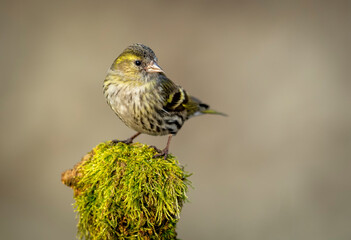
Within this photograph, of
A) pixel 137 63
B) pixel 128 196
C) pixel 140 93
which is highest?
pixel 137 63

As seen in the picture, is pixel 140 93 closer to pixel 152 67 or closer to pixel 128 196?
pixel 152 67

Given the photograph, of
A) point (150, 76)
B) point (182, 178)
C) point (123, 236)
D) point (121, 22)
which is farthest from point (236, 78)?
point (123, 236)

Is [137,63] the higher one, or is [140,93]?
[137,63]

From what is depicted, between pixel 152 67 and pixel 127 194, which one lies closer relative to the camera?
pixel 127 194

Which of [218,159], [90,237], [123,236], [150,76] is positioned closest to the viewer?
[123,236]

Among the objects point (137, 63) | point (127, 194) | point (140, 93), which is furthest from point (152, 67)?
point (127, 194)

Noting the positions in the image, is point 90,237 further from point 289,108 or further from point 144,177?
point 289,108

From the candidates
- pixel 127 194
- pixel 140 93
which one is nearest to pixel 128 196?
pixel 127 194
